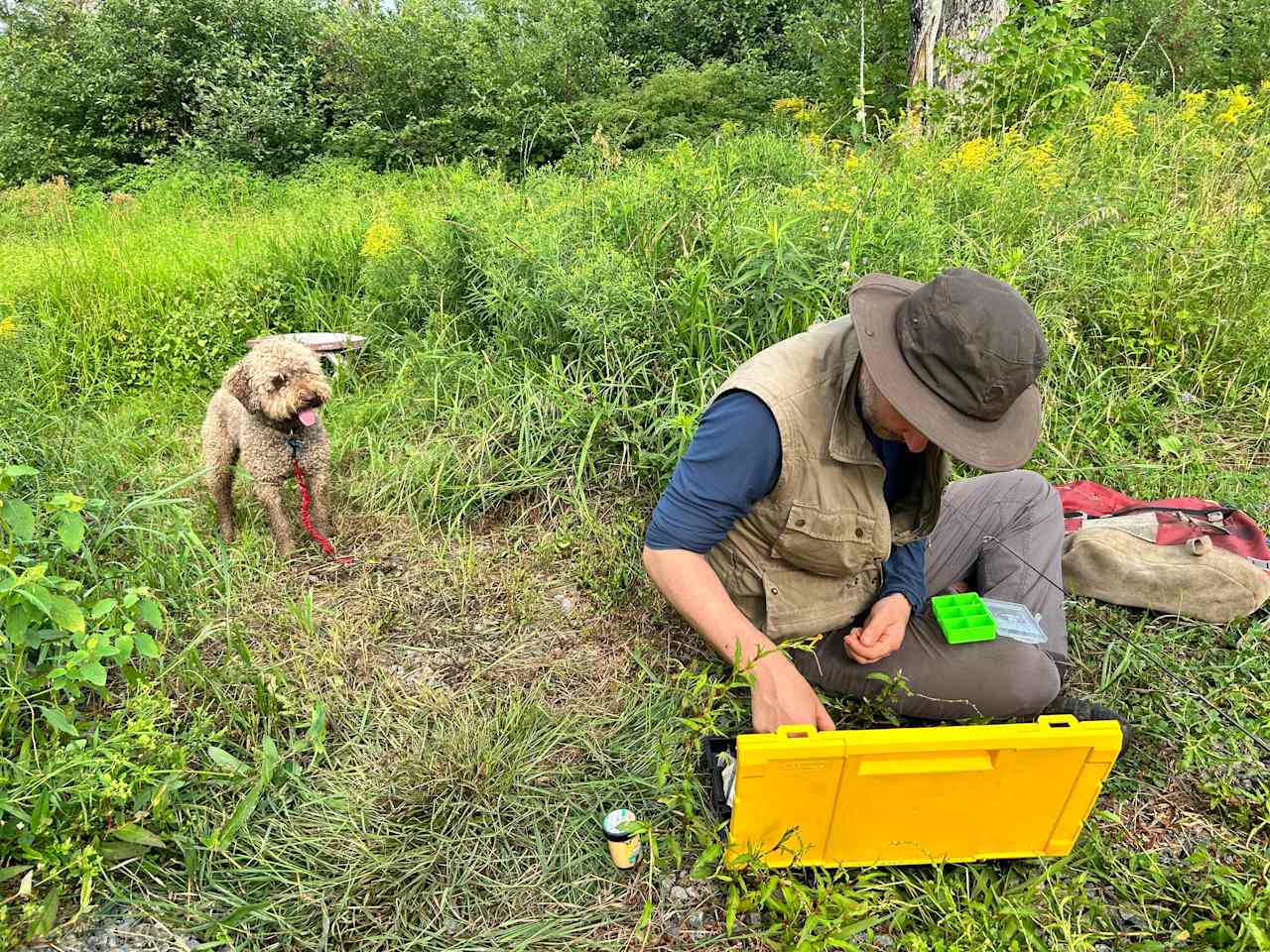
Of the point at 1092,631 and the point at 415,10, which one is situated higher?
the point at 415,10

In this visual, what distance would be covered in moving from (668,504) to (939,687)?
98cm

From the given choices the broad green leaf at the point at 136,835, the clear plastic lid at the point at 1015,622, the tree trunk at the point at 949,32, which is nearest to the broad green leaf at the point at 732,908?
the clear plastic lid at the point at 1015,622

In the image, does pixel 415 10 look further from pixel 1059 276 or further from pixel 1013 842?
pixel 1013 842

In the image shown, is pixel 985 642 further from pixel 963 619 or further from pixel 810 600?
pixel 810 600

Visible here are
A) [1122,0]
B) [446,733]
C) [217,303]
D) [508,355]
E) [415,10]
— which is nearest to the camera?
[446,733]

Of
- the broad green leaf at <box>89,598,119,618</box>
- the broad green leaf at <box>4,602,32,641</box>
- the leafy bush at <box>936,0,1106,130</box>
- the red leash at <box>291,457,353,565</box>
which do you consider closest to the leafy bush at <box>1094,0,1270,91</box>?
the leafy bush at <box>936,0,1106,130</box>

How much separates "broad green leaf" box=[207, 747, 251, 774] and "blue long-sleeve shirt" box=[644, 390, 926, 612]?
1195 mm

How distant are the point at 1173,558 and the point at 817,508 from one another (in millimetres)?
1543

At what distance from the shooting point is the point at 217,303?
4254 millimetres

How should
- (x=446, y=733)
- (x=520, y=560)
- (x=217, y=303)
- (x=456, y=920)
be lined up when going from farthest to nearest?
(x=217, y=303) < (x=520, y=560) < (x=446, y=733) < (x=456, y=920)

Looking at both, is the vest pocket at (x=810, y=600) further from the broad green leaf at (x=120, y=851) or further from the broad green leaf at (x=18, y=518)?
the broad green leaf at (x=18, y=518)

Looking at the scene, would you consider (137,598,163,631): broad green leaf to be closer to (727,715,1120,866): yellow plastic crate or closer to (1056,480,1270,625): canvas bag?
(727,715,1120,866): yellow plastic crate

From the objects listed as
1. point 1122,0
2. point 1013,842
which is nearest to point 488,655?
A: point 1013,842

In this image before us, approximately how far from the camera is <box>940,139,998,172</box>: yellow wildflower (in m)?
3.89
